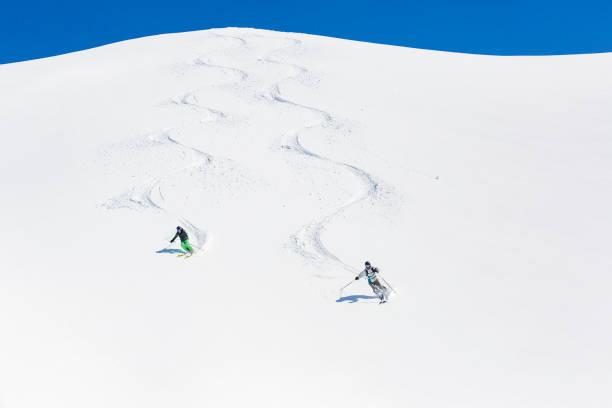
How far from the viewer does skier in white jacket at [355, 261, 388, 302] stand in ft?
31.8

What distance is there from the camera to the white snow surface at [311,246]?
7.67 meters

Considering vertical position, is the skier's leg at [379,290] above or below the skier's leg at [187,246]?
below

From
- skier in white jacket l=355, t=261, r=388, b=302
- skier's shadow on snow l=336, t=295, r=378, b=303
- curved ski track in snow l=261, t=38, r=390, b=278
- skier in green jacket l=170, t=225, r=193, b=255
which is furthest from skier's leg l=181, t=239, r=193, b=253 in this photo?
skier in white jacket l=355, t=261, r=388, b=302

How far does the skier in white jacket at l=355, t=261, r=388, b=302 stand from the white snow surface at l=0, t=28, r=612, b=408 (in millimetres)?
218

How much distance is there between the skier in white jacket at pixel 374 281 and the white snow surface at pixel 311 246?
218 mm

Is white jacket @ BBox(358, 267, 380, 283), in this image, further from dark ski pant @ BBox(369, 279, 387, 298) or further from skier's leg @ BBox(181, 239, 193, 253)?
skier's leg @ BBox(181, 239, 193, 253)

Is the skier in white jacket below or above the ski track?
below

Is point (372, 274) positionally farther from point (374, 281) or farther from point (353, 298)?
point (353, 298)

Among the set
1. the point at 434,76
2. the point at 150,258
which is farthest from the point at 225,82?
the point at 150,258

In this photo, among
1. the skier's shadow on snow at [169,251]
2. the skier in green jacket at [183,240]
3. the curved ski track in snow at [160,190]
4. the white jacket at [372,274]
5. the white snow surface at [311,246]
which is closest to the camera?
the white snow surface at [311,246]

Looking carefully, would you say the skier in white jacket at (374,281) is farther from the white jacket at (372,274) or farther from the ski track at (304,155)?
the ski track at (304,155)

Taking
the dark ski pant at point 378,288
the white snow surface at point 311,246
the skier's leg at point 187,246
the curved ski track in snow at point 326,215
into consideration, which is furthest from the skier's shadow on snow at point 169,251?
the dark ski pant at point 378,288

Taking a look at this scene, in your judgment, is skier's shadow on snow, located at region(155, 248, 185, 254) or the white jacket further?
skier's shadow on snow, located at region(155, 248, 185, 254)

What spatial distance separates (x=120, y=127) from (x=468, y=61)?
2148 centimetres
